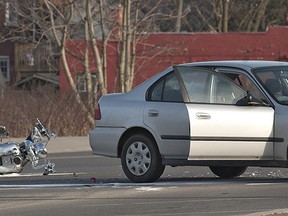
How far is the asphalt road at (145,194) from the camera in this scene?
10.3 m

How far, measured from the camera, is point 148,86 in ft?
42.7

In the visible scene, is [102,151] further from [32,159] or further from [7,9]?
[7,9]

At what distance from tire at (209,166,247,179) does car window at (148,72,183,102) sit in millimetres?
1439

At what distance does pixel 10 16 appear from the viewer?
1522 inches

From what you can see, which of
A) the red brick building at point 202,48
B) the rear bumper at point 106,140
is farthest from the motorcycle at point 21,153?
the red brick building at point 202,48

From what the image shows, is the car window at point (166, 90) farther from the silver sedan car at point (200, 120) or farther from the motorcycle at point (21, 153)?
the motorcycle at point (21, 153)

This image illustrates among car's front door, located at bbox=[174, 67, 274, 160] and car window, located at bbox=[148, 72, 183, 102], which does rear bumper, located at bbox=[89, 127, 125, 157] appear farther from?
car's front door, located at bbox=[174, 67, 274, 160]

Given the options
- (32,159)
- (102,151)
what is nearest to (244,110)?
(102,151)

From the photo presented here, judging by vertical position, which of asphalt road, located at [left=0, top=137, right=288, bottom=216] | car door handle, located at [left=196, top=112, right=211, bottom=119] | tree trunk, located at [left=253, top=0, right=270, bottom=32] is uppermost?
tree trunk, located at [left=253, top=0, right=270, bottom=32]

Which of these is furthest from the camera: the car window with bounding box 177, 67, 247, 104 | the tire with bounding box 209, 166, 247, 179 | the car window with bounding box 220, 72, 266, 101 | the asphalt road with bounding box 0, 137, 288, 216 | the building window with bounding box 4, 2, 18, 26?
the building window with bounding box 4, 2, 18, 26

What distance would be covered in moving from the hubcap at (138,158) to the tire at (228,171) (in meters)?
1.33

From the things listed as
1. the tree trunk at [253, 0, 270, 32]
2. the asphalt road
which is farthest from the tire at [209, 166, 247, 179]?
the tree trunk at [253, 0, 270, 32]

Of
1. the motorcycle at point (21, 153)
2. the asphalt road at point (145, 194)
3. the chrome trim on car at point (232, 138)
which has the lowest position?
the asphalt road at point (145, 194)

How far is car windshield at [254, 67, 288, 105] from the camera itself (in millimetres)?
12367
